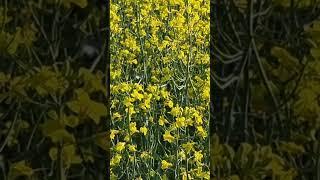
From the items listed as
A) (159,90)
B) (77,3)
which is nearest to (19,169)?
(77,3)

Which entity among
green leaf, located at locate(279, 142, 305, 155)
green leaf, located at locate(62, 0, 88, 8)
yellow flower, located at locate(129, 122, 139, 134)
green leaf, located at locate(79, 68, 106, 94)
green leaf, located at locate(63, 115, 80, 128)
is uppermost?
green leaf, located at locate(62, 0, 88, 8)

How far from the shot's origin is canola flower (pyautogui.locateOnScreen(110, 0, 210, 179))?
3.42 meters

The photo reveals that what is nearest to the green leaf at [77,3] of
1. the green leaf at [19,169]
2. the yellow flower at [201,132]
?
the green leaf at [19,169]

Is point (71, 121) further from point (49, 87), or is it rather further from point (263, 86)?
point (263, 86)

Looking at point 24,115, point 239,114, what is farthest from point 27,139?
point 239,114

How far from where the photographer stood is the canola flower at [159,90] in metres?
3.42

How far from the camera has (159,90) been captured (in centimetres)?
368

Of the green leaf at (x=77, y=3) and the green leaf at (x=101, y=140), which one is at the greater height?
the green leaf at (x=77, y=3)

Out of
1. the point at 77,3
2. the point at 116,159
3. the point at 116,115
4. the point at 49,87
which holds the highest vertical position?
the point at 77,3

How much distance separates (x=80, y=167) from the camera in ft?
5.91

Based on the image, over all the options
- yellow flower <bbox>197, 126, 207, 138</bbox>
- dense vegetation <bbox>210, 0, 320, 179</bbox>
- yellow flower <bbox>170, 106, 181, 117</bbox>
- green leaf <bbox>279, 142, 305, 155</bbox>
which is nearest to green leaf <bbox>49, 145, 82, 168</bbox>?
dense vegetation <bbox>210, 0, 320, 179</bbox>

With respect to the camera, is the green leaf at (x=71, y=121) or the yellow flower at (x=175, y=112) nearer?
the green leaf at (x=71, y=121)

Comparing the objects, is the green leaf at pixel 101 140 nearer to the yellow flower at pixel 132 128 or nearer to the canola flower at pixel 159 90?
the canola flower at pixel 159 90

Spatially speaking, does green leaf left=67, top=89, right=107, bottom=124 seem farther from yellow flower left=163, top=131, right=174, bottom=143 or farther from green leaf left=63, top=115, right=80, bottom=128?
yellow flower left=163, top=131, right=174, bottom=143
